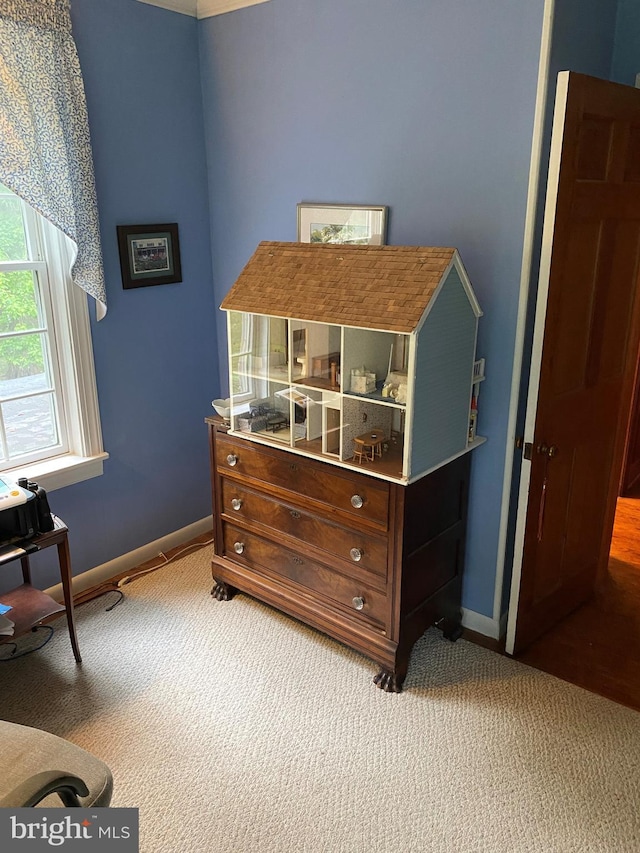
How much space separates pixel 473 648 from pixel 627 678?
1.90 ft

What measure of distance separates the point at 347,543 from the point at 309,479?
0.28 metres

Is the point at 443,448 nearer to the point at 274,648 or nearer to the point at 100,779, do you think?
the point at 274,648

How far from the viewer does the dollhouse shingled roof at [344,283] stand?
2.12 m

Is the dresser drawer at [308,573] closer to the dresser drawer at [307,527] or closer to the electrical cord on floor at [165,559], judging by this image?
the dresser drawer at [307,527]

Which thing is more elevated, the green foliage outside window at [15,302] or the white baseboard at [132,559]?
the green foliage outside window at [15,302]

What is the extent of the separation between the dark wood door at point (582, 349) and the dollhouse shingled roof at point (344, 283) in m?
0.44

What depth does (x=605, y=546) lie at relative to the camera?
3.06 meters

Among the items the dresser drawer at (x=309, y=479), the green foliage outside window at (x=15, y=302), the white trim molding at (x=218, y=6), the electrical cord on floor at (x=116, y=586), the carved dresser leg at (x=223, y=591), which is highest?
the white trim molding at (x=218, y=6)

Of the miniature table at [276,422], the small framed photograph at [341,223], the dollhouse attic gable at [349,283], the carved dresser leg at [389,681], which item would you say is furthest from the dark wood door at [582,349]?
the miniature table at [276,422]

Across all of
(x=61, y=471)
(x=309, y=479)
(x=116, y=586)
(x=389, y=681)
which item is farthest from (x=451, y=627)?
(x=61, y=471)

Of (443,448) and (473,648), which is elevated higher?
(443,448)

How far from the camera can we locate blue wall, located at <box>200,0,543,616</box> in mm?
2273

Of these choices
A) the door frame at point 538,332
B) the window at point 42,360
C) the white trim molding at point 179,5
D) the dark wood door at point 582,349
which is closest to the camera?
the door frame at point 538,332

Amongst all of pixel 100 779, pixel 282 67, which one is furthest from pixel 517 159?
pixel 100 779
